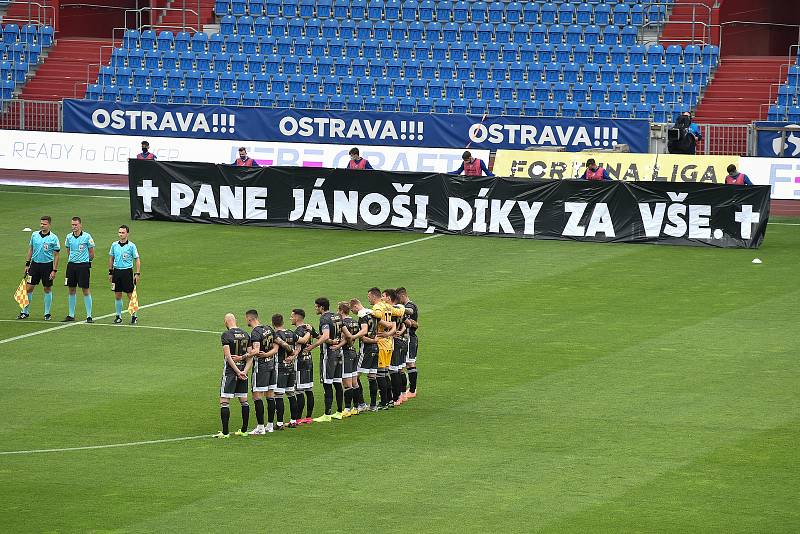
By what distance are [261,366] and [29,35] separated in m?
39.3

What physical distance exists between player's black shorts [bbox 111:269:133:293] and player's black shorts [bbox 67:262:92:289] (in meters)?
0.65

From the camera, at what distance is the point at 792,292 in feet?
96.0

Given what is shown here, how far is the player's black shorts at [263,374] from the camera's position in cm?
1891

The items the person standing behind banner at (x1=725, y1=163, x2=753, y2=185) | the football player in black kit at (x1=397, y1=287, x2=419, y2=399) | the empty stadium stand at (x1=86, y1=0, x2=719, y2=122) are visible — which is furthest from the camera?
the empty stadium stand at (x1=86, y1=0, x2=719, y2=122)

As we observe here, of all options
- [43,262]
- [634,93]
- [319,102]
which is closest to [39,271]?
[43,262]

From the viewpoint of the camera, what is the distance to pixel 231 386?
1864 cm

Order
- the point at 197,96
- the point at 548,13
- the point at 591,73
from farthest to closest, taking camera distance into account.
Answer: the point at 197,96 < the point at 548,13 < the point at 591,73

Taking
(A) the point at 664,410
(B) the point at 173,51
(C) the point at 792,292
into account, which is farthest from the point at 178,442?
(B) the point at 173,51

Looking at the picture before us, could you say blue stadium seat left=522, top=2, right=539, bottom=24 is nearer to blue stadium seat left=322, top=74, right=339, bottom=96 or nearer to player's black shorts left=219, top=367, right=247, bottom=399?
blue stadium seat left=322, top=74, right=339, bottom=96

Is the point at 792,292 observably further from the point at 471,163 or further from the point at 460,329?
the point at 471,163

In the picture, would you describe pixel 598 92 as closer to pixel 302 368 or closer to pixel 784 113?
pixel 784 113

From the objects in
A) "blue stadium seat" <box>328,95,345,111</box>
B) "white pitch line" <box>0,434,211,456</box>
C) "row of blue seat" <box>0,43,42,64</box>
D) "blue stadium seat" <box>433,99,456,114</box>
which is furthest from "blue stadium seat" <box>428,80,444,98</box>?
"white pitch line" <box>0,434,211,456</box>

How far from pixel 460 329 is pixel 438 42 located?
2567cm

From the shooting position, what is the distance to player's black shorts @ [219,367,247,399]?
1862 centimetres
